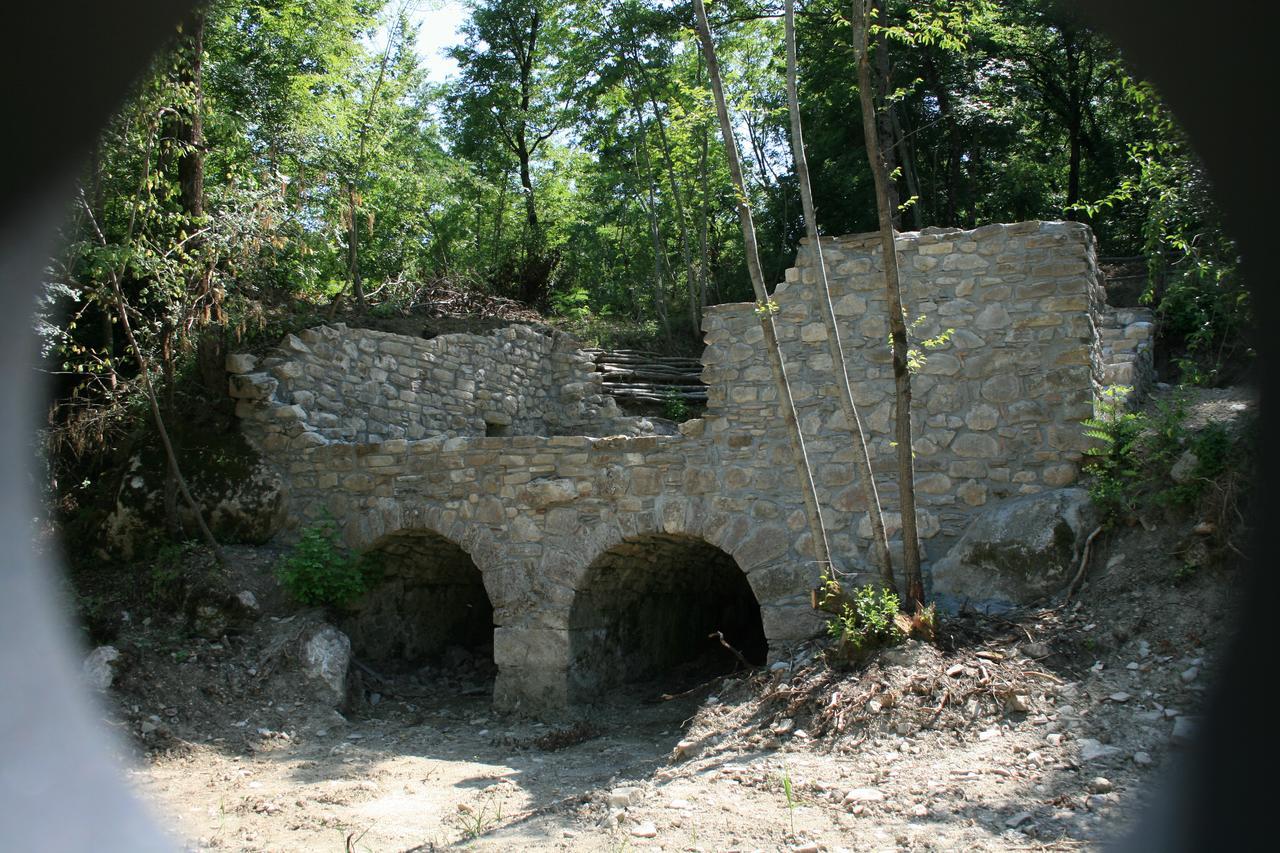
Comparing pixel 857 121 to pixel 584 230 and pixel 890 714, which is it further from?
pixel 890 714

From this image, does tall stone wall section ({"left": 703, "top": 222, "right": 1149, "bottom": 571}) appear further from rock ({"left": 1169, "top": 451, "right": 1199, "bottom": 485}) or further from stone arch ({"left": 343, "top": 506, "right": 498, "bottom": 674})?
stone arch ({"left": 343, "top": 506, "right": 498, "bottom": 674})

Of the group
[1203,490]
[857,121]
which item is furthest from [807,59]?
[1203,490]

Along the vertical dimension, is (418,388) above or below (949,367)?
above

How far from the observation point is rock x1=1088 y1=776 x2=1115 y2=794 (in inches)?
158

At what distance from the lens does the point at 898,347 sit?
595 centimetres

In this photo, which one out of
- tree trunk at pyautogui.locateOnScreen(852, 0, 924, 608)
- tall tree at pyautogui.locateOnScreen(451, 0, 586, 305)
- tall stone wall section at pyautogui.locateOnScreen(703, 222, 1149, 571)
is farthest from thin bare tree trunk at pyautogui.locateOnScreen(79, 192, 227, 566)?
tall tree at pyautogui.locateOnScreen(451, 0, 586, 305)

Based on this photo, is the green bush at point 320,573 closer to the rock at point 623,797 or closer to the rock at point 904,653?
the rock at point 623,797

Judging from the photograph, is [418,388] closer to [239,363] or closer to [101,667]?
[239,363]

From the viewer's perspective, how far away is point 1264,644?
81.6 inches

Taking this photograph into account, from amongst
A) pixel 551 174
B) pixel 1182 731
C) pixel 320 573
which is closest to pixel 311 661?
pixel 320 573

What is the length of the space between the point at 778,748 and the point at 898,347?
2497 mm

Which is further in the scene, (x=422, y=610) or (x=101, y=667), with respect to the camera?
(x=422, y=610)

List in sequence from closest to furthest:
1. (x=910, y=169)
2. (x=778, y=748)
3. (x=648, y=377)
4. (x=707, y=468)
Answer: (x=778, y=748) < (x=707, y=468) < (x=648, y=377) < (x=910, y=169)

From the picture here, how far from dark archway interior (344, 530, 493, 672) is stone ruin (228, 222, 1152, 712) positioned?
22 mm
